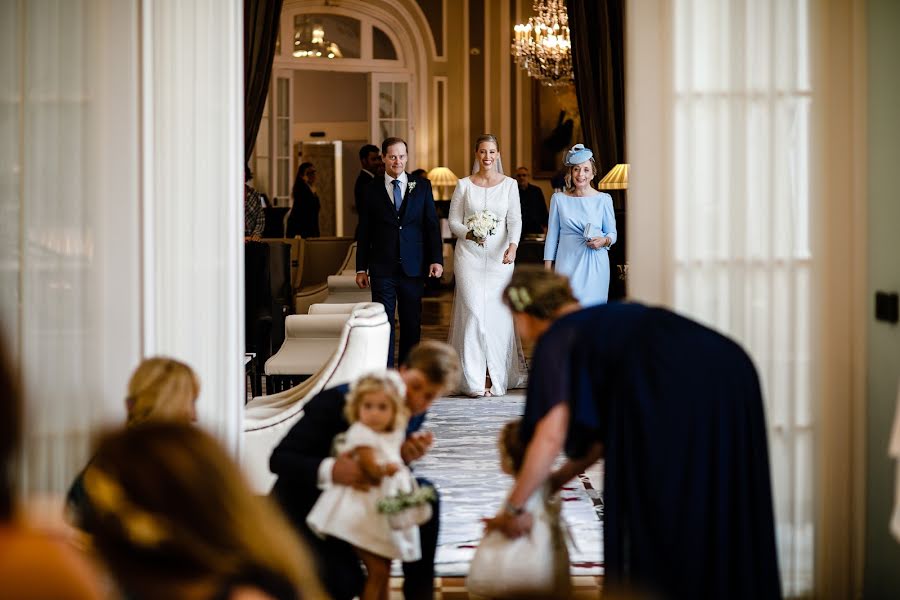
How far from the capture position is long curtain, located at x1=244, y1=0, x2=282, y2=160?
9.98m

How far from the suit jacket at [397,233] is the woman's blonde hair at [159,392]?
187 inches

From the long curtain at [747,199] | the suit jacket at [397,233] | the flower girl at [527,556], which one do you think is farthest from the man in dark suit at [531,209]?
the flower girl at [527,556]

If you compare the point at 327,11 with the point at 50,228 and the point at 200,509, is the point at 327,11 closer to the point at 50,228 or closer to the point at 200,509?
the point at 50,228

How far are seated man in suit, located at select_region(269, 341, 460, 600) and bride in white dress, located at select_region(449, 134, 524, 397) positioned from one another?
456 cm

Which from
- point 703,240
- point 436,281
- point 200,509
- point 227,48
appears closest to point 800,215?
point 703,240

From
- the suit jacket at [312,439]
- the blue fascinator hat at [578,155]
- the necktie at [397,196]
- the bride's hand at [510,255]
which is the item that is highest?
the blue fascinator hat at [578,155]

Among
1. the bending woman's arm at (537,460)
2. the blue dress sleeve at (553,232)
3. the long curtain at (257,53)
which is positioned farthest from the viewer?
the long curtain at (257,53)

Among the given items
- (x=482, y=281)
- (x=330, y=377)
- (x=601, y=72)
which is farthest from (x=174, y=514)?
(x=601, y=72)

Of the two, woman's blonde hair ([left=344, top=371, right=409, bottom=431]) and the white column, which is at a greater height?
the white column

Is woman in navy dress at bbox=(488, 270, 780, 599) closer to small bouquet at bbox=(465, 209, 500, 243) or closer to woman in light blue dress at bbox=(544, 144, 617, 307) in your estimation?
woman in light blue dress at bbox=(544, 144, 617, 307)

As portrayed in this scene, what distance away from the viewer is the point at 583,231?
7621 millimetres

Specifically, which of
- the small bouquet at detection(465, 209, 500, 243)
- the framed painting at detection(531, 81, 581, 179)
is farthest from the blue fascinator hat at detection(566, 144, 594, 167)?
the framed painting at detection(531, 81, 581, 179)

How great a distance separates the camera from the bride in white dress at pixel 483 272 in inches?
320

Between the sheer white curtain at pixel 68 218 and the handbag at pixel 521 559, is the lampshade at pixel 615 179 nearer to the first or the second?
the sheer white curtain at pixel 68 218
